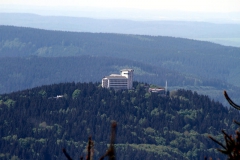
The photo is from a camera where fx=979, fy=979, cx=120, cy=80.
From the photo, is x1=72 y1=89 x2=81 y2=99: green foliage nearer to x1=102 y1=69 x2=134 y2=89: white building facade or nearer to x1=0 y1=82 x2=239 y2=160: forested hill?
x1=0 y1=82 x2=239 y2=160: forested hill

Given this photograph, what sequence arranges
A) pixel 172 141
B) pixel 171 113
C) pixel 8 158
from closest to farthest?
pixel 8 158 → pixel 172 141 → pixel 171 113

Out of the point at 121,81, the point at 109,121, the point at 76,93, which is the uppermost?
the point at 121,81

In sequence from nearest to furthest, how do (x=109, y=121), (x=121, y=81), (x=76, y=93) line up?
(x=109, y=121)
(x=121, y=81)
(x=76, y=93)

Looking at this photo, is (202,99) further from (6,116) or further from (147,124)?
(6,116)

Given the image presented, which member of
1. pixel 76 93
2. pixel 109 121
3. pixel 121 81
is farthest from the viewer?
pixel 76 93

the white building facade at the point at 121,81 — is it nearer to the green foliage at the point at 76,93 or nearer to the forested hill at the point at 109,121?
the forested hill at the point at 109,121

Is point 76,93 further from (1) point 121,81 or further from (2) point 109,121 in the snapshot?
(2) point 109,121

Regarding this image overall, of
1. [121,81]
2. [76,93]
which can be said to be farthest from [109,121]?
[76,93]

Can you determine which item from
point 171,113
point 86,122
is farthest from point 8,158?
point 171,113
